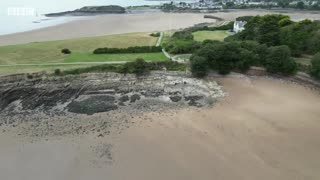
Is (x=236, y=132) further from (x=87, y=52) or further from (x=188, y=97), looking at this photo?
(x=87, y=52)

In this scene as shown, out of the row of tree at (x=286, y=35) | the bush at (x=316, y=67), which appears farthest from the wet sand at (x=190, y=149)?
the row of tree at (x=286, y=35)

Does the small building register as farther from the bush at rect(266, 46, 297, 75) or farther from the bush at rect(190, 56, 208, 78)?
the bush at rect(190, 56, 208, 78)

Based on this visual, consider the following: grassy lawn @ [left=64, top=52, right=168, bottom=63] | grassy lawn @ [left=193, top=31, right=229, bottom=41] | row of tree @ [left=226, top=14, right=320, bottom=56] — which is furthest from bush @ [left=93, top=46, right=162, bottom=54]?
row of tree @ [left=226, top=14, right=320, bottom=56]

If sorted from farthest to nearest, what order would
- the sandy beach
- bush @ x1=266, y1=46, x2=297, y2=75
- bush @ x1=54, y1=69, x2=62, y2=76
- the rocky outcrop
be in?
the sandy beach < bush @ x1=54, y1=69, x2=62, y2=76 < bush @ x1=266, y1=46, x2=297, y2=75 < the rocky outcrop

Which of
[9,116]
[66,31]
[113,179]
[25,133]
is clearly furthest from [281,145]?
[66,31]

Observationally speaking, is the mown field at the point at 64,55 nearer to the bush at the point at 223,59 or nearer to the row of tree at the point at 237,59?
the bush at the point at 223,59

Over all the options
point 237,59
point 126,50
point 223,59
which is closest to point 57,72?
point 126,50

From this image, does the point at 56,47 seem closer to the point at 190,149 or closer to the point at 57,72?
the point at 57,72
